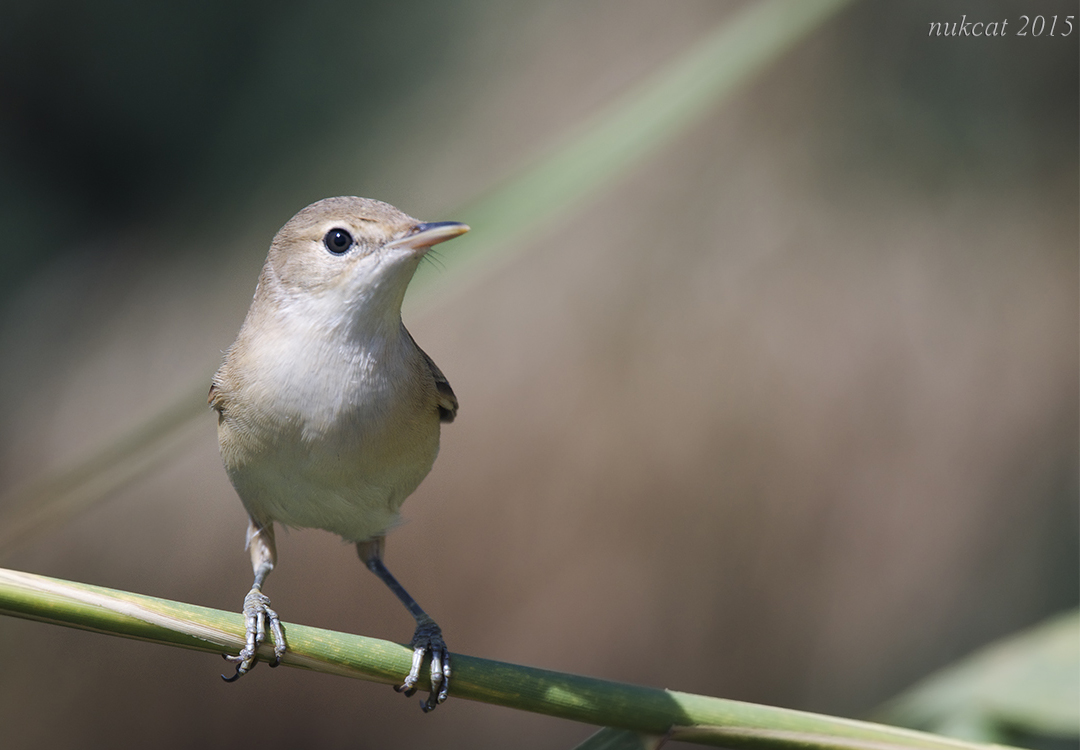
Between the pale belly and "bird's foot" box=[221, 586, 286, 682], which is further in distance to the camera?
the pale belly

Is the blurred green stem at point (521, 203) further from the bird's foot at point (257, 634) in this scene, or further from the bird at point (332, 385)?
the bird's foot at point (257, 634)

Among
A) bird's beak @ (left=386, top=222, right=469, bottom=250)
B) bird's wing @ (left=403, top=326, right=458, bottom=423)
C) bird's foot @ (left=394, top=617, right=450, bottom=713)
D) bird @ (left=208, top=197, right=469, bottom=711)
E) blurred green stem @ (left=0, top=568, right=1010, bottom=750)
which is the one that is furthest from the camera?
bird's wing @ (left=403, top=326, right=458, bottom=423)

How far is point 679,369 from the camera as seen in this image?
4.90m

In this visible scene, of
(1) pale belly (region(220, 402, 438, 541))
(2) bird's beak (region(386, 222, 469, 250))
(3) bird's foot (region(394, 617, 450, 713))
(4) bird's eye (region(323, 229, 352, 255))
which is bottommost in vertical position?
(3) bird's foot (region(394, 617, 450, 713))

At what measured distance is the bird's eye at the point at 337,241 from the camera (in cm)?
179

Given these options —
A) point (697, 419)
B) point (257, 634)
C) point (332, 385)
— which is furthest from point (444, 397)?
point (697, 419)

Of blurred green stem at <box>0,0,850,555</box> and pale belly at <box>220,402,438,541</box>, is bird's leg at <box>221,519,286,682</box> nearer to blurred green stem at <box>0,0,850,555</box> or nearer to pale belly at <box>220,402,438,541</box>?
pale belly at <box>220,402,438,541</box>

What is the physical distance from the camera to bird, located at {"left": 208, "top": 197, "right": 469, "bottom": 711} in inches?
68.7

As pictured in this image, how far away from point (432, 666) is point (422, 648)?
135 millimetres

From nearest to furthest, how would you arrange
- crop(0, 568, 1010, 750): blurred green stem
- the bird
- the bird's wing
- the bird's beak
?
crop(0, 568, 1010, 750): blurred green stem
the bird's beak
the bird
the bird's wing

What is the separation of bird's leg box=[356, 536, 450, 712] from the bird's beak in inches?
27.9

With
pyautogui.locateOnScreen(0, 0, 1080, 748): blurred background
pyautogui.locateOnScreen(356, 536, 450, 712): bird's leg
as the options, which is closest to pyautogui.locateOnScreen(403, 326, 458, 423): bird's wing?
pyautogui.locateOnScreen(356, 536, 450, 712): bird's leg

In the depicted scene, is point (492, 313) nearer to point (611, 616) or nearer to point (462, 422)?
point (462, 422)

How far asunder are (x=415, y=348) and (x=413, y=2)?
428 centimetres
